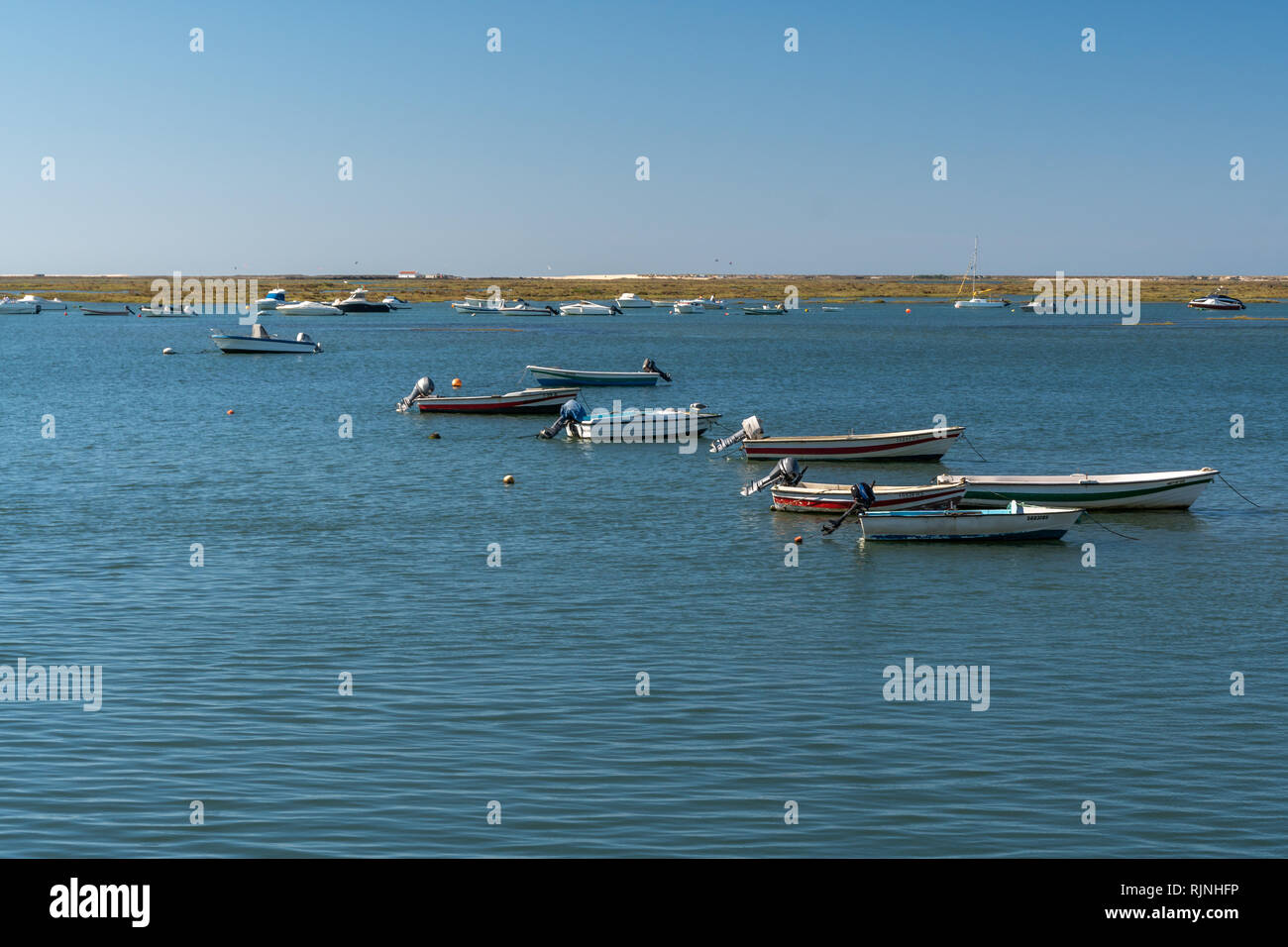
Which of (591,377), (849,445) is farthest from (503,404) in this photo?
(849,445)

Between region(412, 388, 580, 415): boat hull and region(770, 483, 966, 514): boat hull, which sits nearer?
region(770, 483, 966, 514): boat hull

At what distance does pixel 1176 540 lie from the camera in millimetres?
37125

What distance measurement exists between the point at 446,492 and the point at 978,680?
2637cm

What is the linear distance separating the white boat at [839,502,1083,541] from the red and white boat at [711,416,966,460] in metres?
16.0

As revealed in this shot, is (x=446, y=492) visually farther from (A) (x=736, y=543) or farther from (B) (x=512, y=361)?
(B) (x=512, y=361)

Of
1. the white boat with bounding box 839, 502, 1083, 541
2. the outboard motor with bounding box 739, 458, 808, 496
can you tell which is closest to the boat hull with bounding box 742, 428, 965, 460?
the outboard motor with bounding box 739, 458, 808, 496

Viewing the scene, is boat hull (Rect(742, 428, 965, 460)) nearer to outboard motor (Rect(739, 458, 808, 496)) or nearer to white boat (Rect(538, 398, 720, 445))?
white boat (Rect(538, 398, 720, 445))

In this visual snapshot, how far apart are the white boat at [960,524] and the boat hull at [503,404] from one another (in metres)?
37.7

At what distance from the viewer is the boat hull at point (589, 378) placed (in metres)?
83.2

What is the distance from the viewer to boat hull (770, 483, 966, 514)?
36.8m

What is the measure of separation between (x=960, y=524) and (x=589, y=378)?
169ft

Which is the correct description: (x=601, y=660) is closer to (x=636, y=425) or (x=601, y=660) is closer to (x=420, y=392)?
(x=636, y=425)

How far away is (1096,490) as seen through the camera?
4016 cm
